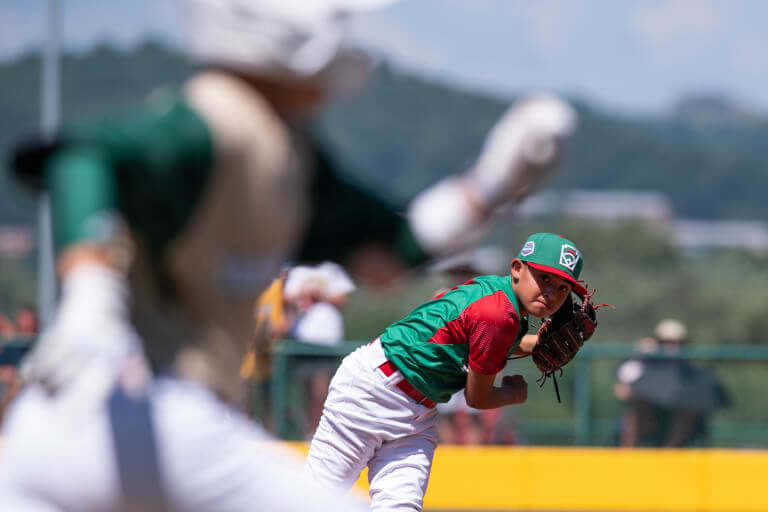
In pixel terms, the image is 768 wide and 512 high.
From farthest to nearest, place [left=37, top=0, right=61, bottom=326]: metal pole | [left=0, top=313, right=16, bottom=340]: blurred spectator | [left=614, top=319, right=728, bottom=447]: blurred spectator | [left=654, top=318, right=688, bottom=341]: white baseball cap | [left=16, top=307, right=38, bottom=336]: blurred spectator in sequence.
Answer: [left=37, top=0, right=61, bottom=326]: metal pole, [left=16, top=307, right=38, bottom=336]: blurred spectator, [left=0, top=313, right=16, bottom=340]: blurred spectator, [left=654, top=318, right=688, bottom=341]: white baseball cap, [left=614, top=319, right=728, bottom=447]: blurred spectator

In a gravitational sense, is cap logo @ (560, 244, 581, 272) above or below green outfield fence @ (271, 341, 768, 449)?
below

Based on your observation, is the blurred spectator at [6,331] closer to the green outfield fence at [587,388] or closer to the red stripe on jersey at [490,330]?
the green outfield fence at [587,388]

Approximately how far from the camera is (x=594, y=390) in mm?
11766

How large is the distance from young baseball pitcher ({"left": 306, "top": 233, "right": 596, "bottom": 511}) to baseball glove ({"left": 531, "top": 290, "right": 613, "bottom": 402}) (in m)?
0.02

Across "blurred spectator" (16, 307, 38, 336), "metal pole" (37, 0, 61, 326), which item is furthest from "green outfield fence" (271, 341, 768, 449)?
"metal pole" (37, 0, 61, 326)

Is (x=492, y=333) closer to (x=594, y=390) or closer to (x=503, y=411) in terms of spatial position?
(x=503, y=411)

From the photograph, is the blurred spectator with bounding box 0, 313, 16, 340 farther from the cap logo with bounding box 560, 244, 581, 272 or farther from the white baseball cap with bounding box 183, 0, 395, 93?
the white baseball cap with bounding box 183, 0, 395, 93

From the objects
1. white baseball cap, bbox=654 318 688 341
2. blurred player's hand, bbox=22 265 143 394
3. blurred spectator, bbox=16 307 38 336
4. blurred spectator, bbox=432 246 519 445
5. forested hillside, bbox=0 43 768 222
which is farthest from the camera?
forested hillside, bbox=0 43 768 222

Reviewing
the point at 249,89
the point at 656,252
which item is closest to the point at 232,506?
the point at 249,89

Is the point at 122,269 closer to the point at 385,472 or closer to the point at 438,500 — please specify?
the point at 385,472

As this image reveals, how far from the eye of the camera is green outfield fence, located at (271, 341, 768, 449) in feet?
36.1

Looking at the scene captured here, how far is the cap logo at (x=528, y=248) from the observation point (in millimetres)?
4727

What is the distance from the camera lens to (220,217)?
2.86 m

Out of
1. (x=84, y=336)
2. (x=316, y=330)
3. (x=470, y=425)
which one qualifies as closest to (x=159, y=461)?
(x=84, y=336)
